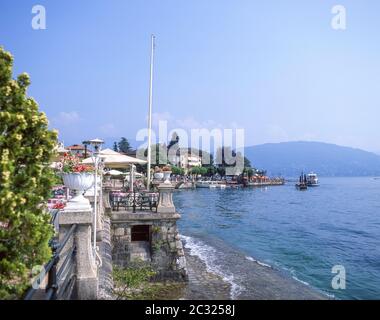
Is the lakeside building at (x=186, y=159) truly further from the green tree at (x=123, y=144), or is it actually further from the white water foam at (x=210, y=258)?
the white water foam at (x=210, y=258)

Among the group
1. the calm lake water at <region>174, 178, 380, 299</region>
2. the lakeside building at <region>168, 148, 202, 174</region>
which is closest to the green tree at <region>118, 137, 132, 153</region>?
the lakeside building at <region>168, 148, 202, 174</region>

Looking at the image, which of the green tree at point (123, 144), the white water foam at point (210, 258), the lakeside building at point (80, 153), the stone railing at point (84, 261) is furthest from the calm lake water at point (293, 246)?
the green tree at point (123, 144)

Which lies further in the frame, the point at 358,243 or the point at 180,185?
the point at 180,185

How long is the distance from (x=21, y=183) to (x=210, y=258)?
20.0 metres

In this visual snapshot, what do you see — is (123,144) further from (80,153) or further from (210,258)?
(210,258)

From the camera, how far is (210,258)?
22.3 meters

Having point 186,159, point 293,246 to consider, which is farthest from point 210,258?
point 186,159

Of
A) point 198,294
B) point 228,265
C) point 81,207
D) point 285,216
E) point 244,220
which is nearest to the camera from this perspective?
point 81,207

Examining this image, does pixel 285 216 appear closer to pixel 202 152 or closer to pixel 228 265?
pixel 228 265

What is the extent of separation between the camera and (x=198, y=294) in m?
A: 14.6

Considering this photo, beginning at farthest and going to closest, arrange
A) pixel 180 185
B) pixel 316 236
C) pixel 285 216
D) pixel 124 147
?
1. pixel 124 147
2. pixel 180 185
3. pixel 285 216
4. pixel 316 236
